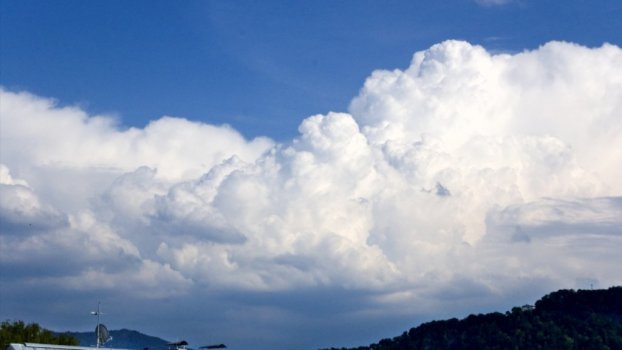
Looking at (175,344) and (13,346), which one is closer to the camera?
(13,346)

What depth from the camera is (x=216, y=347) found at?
4279 inches

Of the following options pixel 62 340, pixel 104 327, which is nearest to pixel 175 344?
pixel 104 327

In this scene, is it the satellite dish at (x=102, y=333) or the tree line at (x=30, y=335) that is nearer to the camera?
the satellite dish at (x=102, y=333)

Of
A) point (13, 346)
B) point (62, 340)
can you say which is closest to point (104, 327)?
point (13, 346)

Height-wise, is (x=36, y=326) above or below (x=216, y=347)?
above

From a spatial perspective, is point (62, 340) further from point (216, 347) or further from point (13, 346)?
point (13, 346)

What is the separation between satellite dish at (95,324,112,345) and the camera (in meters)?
112

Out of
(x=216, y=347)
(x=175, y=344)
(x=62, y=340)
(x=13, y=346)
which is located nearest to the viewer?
(x=13, y=346)

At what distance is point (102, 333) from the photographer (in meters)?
112

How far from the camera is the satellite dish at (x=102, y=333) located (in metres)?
112

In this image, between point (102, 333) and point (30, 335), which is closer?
point (102, 333)

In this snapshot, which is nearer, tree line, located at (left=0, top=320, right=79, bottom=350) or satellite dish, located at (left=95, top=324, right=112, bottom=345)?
satellite dish, located at (left=95, top=324, right=112, bottom=345)

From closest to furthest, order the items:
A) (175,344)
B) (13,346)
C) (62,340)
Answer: (13,346)
(175,344)
(62,340)

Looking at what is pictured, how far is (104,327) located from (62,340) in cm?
6319
